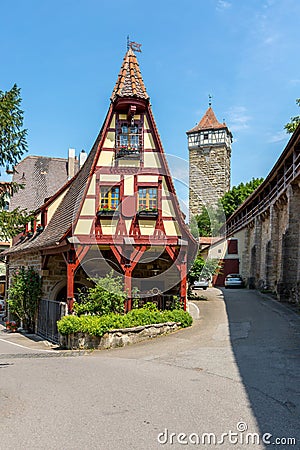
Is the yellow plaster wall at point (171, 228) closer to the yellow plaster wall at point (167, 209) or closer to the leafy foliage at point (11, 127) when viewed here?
the yellow plaster wall at point (167, 209)

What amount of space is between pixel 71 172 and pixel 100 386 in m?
25.8

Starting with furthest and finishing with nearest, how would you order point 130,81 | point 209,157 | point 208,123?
point 208,123 < point 209,157 < point 130,81

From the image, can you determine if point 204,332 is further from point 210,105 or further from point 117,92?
point 210,105

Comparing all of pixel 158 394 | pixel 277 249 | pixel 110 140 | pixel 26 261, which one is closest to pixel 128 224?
pixel 110 140

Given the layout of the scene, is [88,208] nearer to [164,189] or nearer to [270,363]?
[164,189]

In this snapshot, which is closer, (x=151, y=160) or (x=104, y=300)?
(x=104, y=300)

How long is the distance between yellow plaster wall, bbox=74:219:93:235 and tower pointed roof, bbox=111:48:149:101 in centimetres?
444

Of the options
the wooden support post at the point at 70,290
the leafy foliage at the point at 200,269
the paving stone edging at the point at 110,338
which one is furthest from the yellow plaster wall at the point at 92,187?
the leafy foliage at the point at 200,269

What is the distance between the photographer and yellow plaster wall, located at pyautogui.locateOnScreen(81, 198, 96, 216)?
1603 centimetres

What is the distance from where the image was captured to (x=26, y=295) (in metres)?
18.7

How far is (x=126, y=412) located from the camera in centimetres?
641

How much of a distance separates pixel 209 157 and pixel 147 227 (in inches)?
1769

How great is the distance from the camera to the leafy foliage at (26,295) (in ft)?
59.8

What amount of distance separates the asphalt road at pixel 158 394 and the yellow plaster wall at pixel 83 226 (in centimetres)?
400
